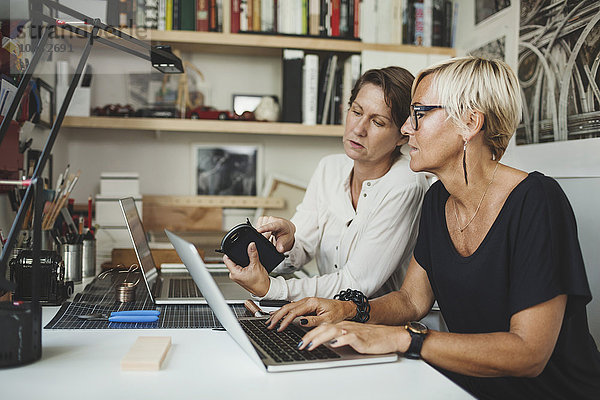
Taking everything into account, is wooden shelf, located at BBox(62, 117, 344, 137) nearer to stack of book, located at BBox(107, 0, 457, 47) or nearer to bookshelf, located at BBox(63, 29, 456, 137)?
bookshelf, located at BBox(63, 29, 456, 137)

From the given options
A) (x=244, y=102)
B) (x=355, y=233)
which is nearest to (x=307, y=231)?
(x=355, y=233)

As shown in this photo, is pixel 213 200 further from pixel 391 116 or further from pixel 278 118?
pixel 391 116

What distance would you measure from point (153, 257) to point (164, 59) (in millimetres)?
789

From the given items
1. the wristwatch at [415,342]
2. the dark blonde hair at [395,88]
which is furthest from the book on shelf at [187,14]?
the wristwatch at [415,342]

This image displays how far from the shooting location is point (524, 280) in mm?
1117

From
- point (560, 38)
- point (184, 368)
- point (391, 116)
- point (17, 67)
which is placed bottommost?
point (184, 368)

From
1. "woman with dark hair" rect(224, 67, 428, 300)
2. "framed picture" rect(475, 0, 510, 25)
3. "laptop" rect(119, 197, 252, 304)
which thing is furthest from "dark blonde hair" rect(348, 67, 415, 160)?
"framed picture" rect(475, 0, 510, 25)

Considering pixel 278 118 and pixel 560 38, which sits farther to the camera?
pixel 278 118

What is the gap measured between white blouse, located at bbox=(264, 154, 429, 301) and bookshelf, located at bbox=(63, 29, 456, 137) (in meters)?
0.79

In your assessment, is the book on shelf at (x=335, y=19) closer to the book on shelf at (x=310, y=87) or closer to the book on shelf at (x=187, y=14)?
the book on shelf at (x=310, y=87)

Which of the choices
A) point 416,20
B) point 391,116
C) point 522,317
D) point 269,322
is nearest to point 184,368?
point 269,322

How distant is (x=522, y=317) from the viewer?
110cm

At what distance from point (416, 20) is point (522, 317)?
6.51 ft

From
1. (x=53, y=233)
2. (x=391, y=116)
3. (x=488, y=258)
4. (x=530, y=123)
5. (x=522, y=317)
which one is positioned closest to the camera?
(x=522, y=317)
